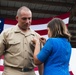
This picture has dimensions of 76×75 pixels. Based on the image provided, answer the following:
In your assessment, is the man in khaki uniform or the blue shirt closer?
the blue shirt

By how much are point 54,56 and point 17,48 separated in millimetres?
309

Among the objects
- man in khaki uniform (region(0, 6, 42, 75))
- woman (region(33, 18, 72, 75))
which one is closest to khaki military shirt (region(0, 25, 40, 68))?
man in khaki uniform (region(0, 6, 42, 75))

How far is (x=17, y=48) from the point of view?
1.76 meters

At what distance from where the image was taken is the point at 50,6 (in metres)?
6.94

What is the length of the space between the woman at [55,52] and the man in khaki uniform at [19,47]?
0.16m

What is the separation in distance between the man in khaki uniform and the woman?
0.16 m

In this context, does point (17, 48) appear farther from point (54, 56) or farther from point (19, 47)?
point (54, 56)

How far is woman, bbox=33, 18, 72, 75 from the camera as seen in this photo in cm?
155

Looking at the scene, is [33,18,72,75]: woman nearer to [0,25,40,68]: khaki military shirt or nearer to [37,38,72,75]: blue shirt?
[37,38,72,75]: blue shirt

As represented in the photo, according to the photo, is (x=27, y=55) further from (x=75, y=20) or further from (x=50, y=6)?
(x=75, y=20)

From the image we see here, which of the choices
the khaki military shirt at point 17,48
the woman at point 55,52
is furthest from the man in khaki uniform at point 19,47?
the woman at point 55,52

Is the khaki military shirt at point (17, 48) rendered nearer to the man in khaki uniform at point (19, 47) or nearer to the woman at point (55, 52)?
the man in khaki uniform at point (19, 47)

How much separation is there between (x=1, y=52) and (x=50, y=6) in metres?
5.26

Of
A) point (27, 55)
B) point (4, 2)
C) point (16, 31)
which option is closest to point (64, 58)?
point (27, 55)
